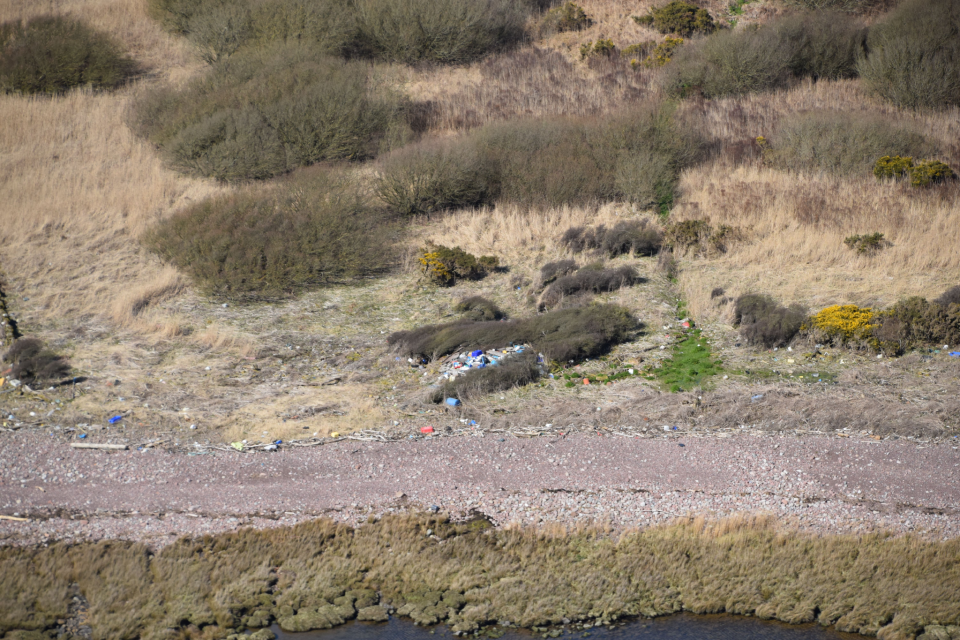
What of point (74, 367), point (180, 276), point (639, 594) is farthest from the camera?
point (180, 276)

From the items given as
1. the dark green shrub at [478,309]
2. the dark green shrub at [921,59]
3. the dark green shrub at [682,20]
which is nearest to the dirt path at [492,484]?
the dark green shrub at [478,309]

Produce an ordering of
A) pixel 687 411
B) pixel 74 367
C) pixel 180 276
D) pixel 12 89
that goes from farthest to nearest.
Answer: pixel 12 89
pixel 180 276
pixel 74 367
pixel 687 411

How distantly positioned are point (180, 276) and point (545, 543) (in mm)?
7649

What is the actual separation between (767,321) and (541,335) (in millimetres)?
2886

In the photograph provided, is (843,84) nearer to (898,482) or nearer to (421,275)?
(421,275)

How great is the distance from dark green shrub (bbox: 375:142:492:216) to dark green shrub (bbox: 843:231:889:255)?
6413 millimetres

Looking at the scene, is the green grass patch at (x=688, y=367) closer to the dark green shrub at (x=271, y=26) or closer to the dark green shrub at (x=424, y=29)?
the dark green shrub at (x=271, y=26)

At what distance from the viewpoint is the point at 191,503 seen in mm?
6875

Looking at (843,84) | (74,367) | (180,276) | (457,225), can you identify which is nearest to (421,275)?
(457,225)

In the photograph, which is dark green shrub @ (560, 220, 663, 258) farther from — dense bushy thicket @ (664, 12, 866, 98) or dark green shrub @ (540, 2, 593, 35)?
dark green shrub @ (540, 2, 593, 35)

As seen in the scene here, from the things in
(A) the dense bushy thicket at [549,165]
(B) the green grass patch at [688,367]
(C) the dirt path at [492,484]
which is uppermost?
(A) the dense bushy thicket at [549,165]

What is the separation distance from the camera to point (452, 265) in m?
12.4

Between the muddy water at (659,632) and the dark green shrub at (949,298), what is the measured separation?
5872mm

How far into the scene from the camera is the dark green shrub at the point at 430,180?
14570 millimetres
